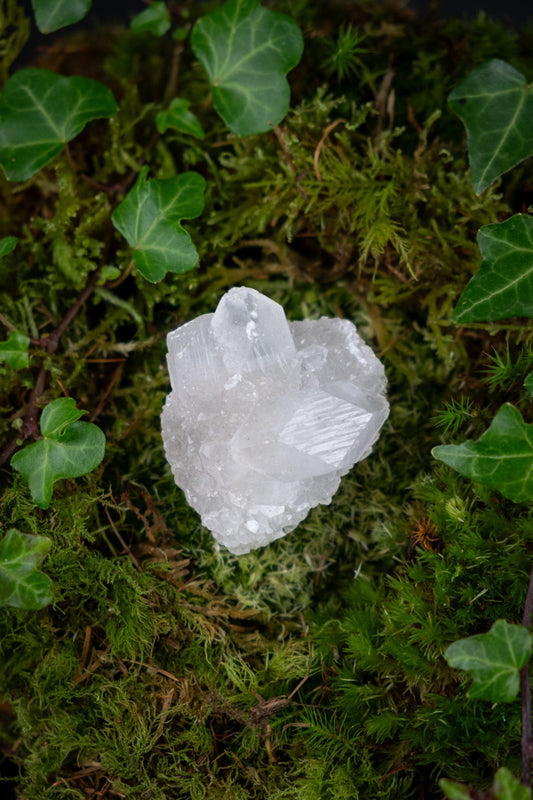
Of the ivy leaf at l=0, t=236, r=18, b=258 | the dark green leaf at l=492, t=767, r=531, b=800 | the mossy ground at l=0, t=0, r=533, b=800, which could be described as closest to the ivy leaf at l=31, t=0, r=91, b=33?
the mossy ground at l=0, t=0, r=533, b=800

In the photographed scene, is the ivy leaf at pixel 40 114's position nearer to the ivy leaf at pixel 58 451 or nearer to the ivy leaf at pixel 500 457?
the ivy leaf at pixel 58 451

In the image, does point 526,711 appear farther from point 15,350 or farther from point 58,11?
point 58,11

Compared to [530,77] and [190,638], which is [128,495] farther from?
[530,77]

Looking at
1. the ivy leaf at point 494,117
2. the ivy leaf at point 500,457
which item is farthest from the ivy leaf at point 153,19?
the ivy leaf at point 500,457

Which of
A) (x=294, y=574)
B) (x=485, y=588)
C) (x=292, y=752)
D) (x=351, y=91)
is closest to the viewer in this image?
(x=485, y=588)

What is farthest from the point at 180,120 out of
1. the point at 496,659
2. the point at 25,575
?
the point at 496,659

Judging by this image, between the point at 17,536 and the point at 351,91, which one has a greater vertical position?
the point at 351,91

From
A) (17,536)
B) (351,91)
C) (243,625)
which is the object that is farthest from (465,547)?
(351,91)
